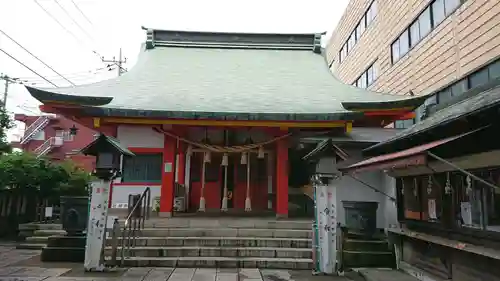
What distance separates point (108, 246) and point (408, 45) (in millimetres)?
12790

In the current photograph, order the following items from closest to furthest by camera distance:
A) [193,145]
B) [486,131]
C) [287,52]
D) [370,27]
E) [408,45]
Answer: [486,131] < [193,145] < [408,45] < [287,52] < [370,27]

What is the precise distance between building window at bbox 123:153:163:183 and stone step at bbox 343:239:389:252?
19.0 ft

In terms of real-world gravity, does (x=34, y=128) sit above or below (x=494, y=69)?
above

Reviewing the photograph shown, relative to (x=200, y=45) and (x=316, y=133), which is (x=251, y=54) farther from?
(x=316, y=133)

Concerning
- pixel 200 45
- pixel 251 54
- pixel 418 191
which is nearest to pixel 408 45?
pixel 251 54

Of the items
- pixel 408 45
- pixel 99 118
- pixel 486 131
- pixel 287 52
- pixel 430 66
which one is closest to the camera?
pixel 486 131

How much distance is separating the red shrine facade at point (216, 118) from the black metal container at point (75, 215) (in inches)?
89.1

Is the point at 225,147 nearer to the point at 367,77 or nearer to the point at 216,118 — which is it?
the point at 216,118

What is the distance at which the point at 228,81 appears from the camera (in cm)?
1250

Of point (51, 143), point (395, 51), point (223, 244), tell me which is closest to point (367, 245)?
point (223, 244)

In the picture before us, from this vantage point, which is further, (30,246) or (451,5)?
(451,5)

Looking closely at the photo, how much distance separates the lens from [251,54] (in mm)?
14945

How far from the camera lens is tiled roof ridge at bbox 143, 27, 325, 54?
49.9 ft

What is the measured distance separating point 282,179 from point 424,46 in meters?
7.39
